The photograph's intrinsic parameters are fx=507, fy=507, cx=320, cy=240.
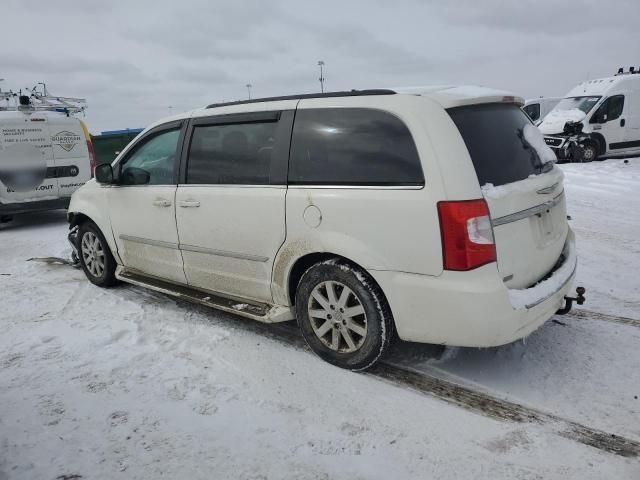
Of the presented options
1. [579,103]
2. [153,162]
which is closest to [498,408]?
[153,162]

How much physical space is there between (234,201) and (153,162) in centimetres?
124

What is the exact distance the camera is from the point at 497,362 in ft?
11.2

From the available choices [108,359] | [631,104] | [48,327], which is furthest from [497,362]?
[631,104]

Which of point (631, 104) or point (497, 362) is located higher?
point (631, 104)

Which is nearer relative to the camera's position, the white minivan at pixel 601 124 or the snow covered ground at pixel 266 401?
the snow covered ground at pixel 266 401

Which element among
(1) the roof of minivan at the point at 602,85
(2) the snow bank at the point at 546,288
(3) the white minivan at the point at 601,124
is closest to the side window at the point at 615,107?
(3) the white minivan at the point at 601,124

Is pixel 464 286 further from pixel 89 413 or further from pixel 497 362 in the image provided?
pixel 89 413

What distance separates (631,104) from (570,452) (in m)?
16.2

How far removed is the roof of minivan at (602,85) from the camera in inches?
607

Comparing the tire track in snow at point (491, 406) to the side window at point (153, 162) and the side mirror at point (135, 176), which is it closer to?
the side window at point (153, 162)

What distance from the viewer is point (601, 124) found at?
15.1m

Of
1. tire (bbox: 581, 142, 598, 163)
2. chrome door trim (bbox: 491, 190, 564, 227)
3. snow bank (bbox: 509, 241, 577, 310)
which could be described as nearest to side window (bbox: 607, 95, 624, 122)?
tire (bbox: 581, 142, 598, 163)

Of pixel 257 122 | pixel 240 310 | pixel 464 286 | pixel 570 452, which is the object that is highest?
pixel 257 122

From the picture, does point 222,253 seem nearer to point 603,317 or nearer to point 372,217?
point 372,217
